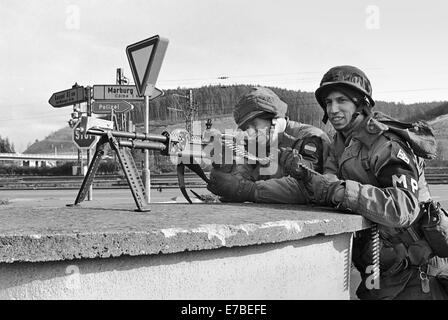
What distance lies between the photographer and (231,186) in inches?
118

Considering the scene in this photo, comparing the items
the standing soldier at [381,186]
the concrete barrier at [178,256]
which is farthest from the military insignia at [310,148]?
the concrete barrier at [178,256]

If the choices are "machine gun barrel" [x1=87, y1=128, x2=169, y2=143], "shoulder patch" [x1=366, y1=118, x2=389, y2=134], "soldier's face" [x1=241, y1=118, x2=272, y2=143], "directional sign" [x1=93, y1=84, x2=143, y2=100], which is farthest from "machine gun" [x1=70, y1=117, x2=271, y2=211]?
"directional sign" [x1=93, y1=84, x2=143, y2=100]

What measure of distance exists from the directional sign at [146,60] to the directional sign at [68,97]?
273 cm

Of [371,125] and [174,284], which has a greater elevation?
[371,125]

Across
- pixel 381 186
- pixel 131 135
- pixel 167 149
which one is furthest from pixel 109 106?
pixel 381 186

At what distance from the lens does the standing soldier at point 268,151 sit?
279 cm

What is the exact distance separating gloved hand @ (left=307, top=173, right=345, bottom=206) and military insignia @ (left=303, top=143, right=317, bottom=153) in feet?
1.79

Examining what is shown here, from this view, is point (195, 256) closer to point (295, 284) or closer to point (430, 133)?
point (295, 284)

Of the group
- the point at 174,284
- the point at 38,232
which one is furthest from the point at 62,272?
the point at 174,284

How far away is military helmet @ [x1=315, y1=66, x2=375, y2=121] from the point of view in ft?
8.40

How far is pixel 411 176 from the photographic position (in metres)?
2.17

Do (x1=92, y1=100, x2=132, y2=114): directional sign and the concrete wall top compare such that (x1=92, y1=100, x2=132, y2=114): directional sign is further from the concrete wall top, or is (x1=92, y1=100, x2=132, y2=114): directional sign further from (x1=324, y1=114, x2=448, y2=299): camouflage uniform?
the concrete wall top

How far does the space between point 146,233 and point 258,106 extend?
214cm

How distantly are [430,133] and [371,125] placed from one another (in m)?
0.30
